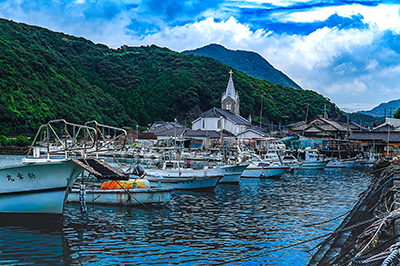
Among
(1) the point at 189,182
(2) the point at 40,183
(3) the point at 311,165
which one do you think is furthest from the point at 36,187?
(3) the point at 311,165

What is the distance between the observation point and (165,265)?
37.4 ft

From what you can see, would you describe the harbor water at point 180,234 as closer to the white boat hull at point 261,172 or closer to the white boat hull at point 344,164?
the white boat hull at point 261,172

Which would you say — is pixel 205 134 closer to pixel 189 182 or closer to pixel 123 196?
pixel 189 182

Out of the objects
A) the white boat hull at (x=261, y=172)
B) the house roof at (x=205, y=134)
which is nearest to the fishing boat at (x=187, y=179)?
the white boat hull at (x=261, y=172)

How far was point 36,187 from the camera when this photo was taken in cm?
1600

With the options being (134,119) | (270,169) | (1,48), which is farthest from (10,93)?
(270,169)

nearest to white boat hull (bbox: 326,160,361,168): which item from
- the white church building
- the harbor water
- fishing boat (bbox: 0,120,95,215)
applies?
the white church building

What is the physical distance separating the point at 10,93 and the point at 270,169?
69990 millimetres

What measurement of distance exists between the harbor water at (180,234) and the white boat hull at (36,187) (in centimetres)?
67

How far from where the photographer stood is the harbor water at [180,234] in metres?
12.0

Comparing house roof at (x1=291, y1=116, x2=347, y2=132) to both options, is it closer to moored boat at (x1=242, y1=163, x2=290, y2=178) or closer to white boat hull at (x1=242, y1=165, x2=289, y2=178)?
moored boat at (x1=242, y1=163, x2=290, y2=178)

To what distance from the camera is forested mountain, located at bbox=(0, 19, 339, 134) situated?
91438 mm

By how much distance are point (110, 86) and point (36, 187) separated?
432 ft

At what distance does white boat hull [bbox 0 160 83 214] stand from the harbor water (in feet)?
2.20
